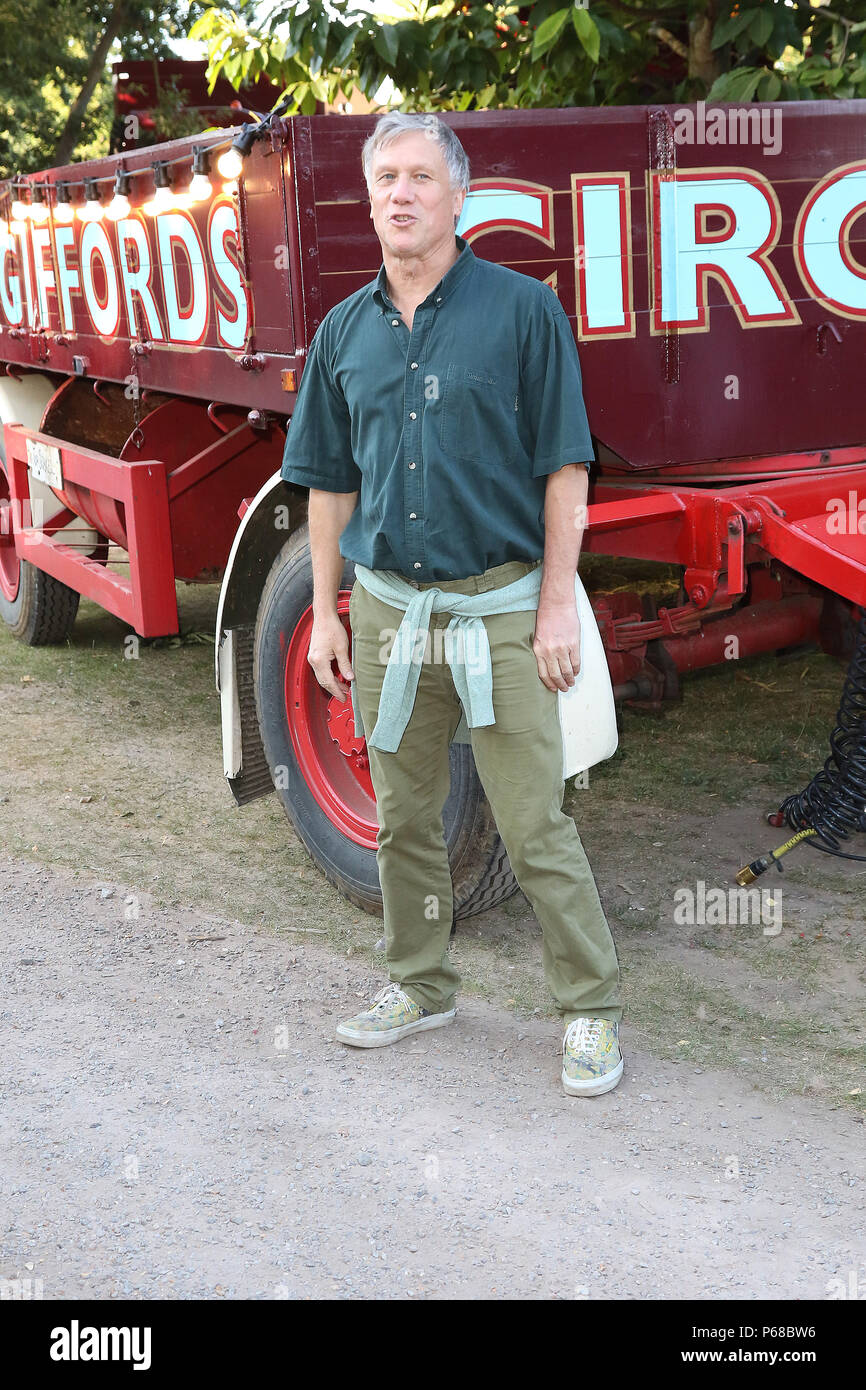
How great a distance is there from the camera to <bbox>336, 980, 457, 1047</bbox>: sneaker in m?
3.28

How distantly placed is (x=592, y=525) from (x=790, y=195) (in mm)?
1074

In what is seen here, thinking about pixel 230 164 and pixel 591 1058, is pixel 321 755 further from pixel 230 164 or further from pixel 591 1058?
pixel 230 164

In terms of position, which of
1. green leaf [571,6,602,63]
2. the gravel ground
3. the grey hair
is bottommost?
the gravel ground

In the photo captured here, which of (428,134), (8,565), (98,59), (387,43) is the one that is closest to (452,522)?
(428,134)

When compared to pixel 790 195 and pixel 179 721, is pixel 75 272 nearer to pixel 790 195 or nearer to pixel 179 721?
pixel 179 721

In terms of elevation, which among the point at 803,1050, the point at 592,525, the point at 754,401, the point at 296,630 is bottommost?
the point at 803,1050

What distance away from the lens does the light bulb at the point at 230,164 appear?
3747 mm

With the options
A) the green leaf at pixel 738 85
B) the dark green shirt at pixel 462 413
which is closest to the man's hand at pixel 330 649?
the dark green shirt at pixel 462 413

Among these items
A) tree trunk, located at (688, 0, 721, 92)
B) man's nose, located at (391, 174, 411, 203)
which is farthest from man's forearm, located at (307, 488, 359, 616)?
tree trunk, located at (688, 0, 721, 92)

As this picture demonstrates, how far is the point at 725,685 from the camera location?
5992 millimetres

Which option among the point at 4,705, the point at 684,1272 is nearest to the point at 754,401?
the point at 684,1272

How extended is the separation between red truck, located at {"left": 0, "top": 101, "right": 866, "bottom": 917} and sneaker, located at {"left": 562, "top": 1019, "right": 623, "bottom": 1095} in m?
0.71

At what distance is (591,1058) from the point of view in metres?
3.02

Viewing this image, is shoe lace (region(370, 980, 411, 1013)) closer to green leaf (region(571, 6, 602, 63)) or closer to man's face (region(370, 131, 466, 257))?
man's face (region(370, 131, 466, 257))
